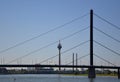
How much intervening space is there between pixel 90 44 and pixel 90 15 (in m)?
6.92

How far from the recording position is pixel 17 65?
295 ft

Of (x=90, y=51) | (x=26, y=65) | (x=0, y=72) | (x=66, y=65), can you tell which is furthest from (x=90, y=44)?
(x=0, y=72)

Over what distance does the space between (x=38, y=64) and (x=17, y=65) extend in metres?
5.14

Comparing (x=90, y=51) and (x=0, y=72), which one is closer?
(x=90, y=51)

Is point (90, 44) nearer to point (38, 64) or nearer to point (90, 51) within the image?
point (90, 51)

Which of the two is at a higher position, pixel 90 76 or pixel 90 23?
pixel 90 23

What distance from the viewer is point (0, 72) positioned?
655ft

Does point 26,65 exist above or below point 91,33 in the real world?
below

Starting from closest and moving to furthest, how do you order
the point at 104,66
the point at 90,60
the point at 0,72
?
the point at 90,60 < the point at 104,66 < the point at 0,72

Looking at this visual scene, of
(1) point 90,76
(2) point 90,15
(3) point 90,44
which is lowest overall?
(1) point 90,76

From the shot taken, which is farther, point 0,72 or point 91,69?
point 0,72

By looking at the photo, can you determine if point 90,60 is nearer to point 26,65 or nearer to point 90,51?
point 90,51

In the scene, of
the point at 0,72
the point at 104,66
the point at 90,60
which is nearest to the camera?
the point at 90,60

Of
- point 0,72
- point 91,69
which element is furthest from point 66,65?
point 0,72
